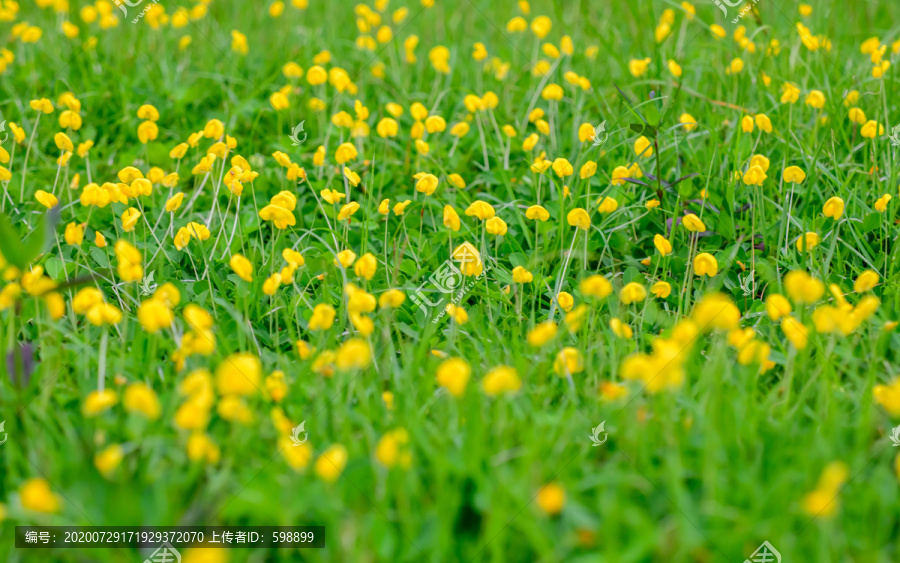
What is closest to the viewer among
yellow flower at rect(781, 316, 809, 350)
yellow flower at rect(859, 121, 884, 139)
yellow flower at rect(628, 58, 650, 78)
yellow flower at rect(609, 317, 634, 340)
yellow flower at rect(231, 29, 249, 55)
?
yellow flower at rect(781, 316, 809, 350)

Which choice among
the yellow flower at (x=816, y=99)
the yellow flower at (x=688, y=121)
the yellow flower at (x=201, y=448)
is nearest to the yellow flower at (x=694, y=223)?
the yellow flower at (x=688, y=121)

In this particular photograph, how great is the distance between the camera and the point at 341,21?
15.0 ft

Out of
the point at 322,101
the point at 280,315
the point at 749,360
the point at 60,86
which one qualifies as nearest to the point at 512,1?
the point at 322,101

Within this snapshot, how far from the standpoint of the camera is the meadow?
143 centimetres

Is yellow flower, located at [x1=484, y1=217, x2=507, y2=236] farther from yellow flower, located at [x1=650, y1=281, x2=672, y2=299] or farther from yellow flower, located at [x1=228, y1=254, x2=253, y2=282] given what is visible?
yellow flower, located at [x1=228, y1=254, x2=253, y2=282]

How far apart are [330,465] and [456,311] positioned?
0.62 m

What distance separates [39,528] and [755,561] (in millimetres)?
1328

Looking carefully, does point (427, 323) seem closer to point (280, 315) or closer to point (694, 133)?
point (280, 315)

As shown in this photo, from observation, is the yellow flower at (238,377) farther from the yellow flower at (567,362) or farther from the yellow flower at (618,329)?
the yellow flower at (618,329)

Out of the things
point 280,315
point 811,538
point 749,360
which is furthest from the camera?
point 280,315

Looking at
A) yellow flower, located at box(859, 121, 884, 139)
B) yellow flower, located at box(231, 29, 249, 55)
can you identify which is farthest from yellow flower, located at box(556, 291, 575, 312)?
yellow flower, located at box(231, 29, 249, 55)

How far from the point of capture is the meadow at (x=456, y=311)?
1426 millimetres

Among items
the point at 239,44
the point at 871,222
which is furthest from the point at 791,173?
the point at 239,44

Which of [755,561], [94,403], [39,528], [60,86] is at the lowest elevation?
[755,561]
